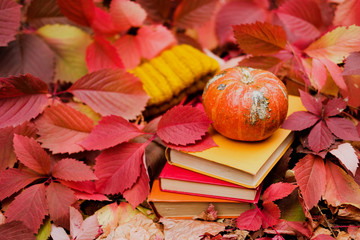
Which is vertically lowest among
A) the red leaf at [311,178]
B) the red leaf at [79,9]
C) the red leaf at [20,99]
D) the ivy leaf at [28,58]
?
the red leaf at [311,178]

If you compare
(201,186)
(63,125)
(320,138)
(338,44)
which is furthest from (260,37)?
(63,125)

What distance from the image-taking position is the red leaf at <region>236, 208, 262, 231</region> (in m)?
0.70

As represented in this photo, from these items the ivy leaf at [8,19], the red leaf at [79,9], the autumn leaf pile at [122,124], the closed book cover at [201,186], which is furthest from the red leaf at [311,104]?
the ivy leaf at [8,19]

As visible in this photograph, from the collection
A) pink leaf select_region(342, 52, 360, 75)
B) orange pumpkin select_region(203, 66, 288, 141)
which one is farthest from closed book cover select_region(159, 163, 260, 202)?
pink leaf select_region(342, 52, 360, 75)

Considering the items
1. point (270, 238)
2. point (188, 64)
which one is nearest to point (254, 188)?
point (270, 238)

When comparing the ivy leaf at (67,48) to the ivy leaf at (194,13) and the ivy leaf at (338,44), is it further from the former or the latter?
the ivy leaf at (338,44)

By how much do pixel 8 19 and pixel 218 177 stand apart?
645 mm

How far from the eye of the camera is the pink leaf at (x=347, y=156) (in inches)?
27.9

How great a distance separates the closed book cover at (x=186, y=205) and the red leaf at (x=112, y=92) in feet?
0.78

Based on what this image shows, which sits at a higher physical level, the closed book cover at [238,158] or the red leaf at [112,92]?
the red leaf at [112,92]

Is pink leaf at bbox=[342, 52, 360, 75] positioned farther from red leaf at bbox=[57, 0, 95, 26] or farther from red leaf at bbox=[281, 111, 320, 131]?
red leaf at bbox=[57, 0, 95, 26]

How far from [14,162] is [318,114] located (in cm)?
A: 73

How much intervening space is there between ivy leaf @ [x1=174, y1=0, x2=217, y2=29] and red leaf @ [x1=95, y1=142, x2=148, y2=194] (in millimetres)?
559

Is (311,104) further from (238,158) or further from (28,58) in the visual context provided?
(28,58)
